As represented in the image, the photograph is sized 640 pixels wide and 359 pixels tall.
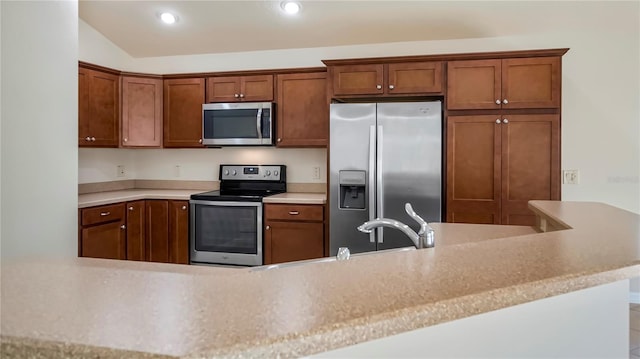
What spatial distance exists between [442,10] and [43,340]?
12.1 feet

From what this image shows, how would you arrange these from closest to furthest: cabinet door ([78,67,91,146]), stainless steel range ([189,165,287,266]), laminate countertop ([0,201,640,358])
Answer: laminate countertop ([0,201,640,358])
cabinet door ([78,67,91,146])
stainless steel range ([189,165,287,266])

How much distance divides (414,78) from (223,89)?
71.1 inches

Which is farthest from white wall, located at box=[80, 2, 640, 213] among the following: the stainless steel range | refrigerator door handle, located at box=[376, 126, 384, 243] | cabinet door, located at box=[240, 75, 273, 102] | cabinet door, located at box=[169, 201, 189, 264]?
cabinet door, located at box=[169, 201, 189, 264]

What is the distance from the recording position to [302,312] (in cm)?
63

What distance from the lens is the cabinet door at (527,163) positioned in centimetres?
336

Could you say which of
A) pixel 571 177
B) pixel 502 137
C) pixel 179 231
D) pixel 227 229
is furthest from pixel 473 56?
pixel 179 231

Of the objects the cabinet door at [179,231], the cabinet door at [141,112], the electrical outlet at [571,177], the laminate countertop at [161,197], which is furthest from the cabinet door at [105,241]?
the electrical outlet at [571,177]

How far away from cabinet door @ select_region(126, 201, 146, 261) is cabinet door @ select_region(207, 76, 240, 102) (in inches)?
46.8

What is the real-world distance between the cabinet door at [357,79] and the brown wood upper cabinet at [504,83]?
55 cm

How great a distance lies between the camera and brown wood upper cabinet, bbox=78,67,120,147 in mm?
3822

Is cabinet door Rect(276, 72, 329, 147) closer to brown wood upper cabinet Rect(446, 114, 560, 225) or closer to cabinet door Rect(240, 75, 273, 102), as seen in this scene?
cabinet door Rect(240, 75, 273, 102)

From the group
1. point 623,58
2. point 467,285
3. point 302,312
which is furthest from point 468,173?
point 302,312

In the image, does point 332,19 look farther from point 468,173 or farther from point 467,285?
point 467,285

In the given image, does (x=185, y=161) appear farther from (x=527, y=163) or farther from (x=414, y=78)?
(x=527, y=163)
